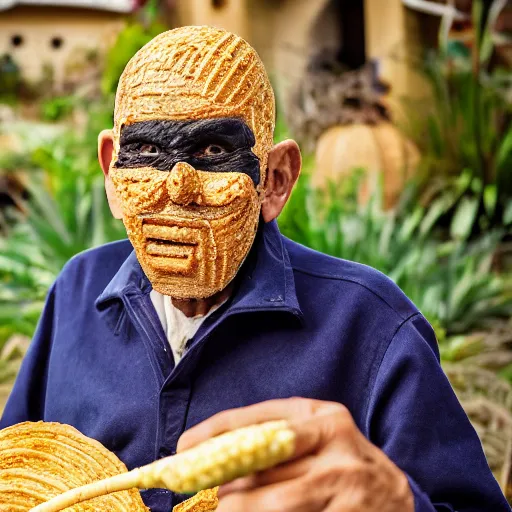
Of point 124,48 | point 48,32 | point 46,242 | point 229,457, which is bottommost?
point 48,32

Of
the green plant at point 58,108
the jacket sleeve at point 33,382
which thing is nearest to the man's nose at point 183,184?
the jacket sleeve at point 33,382

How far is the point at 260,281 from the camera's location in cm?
127

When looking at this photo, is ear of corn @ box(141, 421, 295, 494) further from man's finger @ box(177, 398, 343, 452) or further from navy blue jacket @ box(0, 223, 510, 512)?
navy blue jacket @ box(0, 223, 510, 512)

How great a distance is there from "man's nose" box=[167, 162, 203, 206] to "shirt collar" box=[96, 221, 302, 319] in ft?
0.58

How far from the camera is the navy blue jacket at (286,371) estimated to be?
119 cm

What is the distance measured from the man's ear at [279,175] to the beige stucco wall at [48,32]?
462 inches

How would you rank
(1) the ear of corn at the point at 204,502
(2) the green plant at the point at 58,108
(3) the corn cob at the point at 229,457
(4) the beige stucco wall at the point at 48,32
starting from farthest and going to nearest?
1. (4) the beige stucco wall at the point at 48,32
2. (2) the green plant at the point at 58,108
3. (1) the ear of corn at the point at 204,502
4. (3) the corn cob at the point at 229,457

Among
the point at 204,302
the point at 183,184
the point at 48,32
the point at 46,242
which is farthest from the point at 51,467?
the point at 48,32

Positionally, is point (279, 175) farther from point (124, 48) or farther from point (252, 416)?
point (124, 48)

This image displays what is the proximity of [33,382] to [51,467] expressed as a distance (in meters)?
0.37

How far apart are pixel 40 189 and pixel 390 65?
13.2 feet

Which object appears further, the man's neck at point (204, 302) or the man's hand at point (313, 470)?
the man's neck at point (204, 302)

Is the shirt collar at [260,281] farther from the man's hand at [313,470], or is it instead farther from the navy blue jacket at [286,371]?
the man's hand at [313,470]

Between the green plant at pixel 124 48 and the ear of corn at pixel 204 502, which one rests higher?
the ear of corn at pixel 204 502
